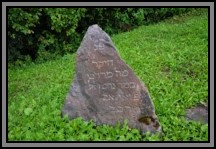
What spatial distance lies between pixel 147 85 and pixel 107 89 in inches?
65.9

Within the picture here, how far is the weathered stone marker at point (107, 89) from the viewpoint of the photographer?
203 inches

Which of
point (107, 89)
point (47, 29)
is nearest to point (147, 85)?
point (107, 89)

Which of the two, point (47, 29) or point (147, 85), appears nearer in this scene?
point (147, 85)

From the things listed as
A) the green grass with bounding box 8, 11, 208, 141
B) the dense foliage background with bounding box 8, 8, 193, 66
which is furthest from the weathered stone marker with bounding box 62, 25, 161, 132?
the dense foliage background with bounding box 8, 8, 193, 66

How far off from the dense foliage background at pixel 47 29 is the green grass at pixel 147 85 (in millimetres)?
671

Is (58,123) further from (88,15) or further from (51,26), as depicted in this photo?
(88,15)

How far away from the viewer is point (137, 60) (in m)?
8.11

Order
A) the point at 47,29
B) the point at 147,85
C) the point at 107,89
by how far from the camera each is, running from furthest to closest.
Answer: the point at 47,29 < the point at 147,85 < the point at 107,89

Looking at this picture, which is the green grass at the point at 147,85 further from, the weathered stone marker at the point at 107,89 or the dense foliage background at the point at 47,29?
the dense foliage background at the point at 47,29

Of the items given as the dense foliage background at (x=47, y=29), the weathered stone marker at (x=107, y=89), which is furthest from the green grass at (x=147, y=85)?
the dense foliage background at (x=47, y=29)

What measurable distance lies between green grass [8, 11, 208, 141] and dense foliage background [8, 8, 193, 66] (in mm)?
671

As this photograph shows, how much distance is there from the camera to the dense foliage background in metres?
8.79

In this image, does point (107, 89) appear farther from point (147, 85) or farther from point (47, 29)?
point (47, 29)

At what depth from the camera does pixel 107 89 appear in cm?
527
